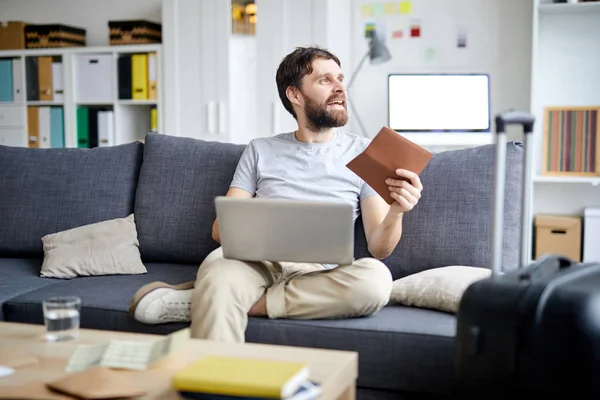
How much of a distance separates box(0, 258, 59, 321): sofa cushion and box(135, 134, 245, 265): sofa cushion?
1.22 ft

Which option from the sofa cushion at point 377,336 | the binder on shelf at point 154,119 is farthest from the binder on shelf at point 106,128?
the sofa cushion at point 377,336

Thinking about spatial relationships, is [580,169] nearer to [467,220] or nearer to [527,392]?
[467,220]

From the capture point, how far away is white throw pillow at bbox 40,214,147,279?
8.42ft

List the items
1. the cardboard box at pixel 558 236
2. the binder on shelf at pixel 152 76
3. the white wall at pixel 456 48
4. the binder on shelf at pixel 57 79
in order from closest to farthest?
the cardboard box at pixel 558 236
the white wall at pixel 456 48
the binder on shelf at pixel 152 76
the binder on shelf at pixel 57 79

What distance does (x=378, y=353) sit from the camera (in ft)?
6.27

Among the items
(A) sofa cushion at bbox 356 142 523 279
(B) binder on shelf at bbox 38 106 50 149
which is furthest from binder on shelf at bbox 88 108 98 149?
(A) sofa cushion at bbox 356 142 523 279

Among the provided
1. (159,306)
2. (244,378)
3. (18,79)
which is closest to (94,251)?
(159,306)

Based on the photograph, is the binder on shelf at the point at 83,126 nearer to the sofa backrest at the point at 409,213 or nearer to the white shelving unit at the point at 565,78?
the sofa backrest at the point at 409,213

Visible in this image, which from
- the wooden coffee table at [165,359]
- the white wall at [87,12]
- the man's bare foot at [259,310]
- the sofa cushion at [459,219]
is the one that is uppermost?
the white wall at [87,12]

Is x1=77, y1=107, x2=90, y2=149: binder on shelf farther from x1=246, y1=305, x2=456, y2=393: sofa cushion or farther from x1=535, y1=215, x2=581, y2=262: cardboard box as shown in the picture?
Result: x1=246, y1=305, x2=456, y2=393: sofa cushion

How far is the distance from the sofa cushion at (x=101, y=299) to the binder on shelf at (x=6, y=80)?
308cm

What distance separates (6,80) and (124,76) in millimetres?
909

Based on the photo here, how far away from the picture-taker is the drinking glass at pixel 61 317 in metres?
1.59

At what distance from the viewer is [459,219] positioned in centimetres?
231
